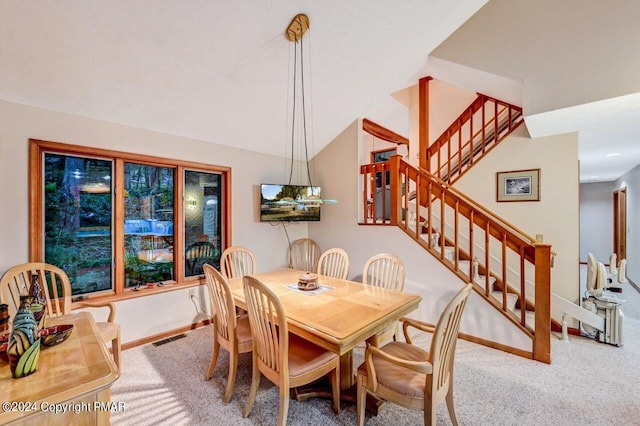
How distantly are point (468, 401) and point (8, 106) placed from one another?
14.7 feet

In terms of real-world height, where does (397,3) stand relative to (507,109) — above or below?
above

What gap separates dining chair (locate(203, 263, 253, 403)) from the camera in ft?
6.87

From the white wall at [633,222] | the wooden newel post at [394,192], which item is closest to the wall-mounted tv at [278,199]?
the wooden newel post at [394,192]

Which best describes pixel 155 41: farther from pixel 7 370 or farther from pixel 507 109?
pixel 507 109

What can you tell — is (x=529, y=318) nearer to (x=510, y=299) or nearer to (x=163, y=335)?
(x=510, y=299)

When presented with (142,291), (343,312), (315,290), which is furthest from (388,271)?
(142,291)

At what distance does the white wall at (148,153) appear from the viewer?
235cm

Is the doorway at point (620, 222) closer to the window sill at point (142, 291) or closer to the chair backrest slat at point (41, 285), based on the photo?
the window sill at point (142, 291)

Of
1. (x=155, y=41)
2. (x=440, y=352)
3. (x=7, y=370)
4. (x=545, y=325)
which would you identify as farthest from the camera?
(x=545, y=325)

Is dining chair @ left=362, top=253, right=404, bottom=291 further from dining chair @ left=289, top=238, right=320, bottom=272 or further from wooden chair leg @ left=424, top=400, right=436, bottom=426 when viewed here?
dining chair @ left=289, top=238, right=320, bottom=272

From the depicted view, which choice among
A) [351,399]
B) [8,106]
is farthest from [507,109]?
[8,106]

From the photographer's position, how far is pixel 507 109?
4.08 meters

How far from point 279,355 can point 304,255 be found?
3.07 metres

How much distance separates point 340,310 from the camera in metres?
2.03
